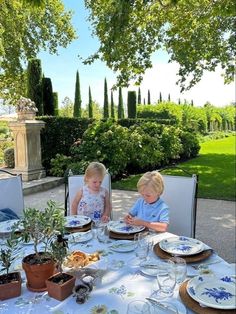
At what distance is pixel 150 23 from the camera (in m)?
8.38

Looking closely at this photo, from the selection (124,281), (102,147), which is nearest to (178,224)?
(124,281)

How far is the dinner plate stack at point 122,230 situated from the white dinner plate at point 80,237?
14cm

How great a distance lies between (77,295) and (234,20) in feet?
30.7

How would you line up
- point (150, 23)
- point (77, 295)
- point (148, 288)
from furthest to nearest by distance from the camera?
point (150, 23), point (148, 288), point (77, 295)

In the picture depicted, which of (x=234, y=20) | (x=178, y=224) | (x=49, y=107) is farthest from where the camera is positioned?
(x=49, y=107)

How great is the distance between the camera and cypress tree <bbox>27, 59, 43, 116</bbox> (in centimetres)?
1101

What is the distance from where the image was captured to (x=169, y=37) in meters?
8.75

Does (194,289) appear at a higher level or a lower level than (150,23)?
lower

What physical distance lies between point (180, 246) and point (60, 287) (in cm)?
84

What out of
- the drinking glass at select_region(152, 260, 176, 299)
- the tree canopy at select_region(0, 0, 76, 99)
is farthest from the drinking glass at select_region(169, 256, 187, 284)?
Result: the tree canopy at select_region(0, 0, 76, 99)

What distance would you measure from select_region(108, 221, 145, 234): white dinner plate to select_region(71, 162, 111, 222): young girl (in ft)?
2.14

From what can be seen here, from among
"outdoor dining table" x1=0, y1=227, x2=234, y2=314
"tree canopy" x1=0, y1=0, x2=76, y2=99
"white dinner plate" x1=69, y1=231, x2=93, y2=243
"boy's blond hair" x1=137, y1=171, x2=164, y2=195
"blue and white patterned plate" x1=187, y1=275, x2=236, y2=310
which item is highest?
"tree canopy" x1=0, y1=0, x2=76, y2=99

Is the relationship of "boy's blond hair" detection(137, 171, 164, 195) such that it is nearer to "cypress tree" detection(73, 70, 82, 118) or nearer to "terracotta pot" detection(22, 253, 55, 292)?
"terracotta pot" detection(22, 253, 55, 292)

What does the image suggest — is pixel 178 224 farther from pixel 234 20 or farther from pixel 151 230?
pixel 234 20
